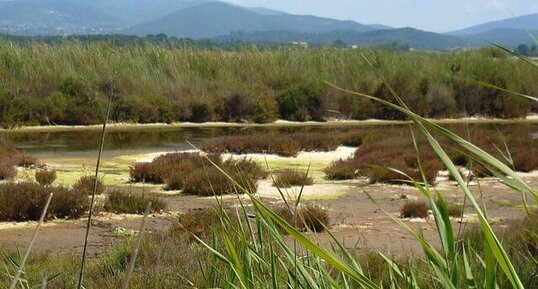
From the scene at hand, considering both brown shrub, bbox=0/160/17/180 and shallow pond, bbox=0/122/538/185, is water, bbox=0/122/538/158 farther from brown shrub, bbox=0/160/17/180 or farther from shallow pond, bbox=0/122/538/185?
brown shrub, bbox=0/160/17/180

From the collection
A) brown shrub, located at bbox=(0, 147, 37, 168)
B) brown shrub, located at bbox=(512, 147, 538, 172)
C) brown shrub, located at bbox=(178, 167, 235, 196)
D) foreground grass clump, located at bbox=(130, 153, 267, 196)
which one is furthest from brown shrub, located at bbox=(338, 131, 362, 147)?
brown shrub, located at bbox=(0, 147, 37, 168)

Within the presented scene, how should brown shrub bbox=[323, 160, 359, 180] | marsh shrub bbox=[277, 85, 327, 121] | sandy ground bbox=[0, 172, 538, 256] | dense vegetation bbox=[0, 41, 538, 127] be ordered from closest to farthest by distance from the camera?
1. sandy ground bbox=[0, 172, 538, 256]
2. brown shrub bbox=[323, 160, 359, 180]
3. dense vegetation bbox=[0, 41, 538, 127]
4. marsh shrub bbox=[277, 85, 327, 121]

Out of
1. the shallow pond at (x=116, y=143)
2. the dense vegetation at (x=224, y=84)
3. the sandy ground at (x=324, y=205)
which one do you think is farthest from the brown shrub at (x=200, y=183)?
the dense vegetation at (x=224, y=84)

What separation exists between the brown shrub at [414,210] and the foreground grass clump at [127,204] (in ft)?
9.28

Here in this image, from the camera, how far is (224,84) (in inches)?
977

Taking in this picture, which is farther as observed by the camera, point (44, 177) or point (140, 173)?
point (140, 173)

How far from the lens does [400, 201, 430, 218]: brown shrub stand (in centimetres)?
971

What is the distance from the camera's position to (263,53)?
94.2ft

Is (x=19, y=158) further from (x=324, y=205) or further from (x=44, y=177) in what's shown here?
(x=324, y=205)

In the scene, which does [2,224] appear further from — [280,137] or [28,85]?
[28,85]

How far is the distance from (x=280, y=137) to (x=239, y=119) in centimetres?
639

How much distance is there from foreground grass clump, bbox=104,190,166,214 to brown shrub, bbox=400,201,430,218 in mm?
2828

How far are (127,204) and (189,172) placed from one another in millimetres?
2398

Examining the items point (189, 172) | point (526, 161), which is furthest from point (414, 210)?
point (526, 161)
